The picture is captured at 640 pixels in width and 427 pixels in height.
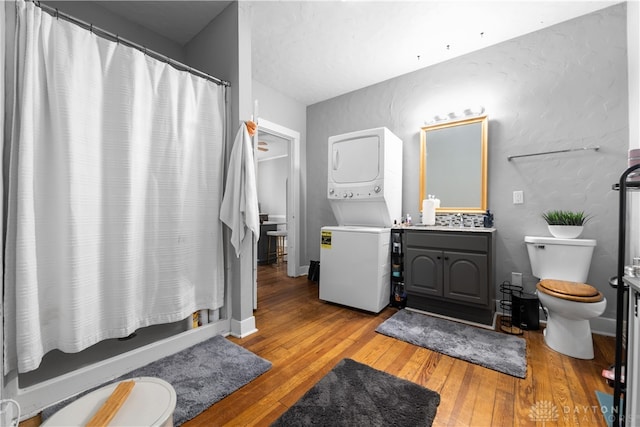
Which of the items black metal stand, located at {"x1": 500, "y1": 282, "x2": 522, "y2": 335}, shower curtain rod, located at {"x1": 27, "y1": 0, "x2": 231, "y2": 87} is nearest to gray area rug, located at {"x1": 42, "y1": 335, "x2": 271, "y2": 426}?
shower curtain rod, located at {"x1": 27, "y1": 0, "x2": 231, "y2": 87}

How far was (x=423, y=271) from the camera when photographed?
7.85 ft

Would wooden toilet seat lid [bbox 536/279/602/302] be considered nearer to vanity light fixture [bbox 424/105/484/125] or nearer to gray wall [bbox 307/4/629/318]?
gray wall [bbox 307/4/629/318]

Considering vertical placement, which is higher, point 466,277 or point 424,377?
point 466,277

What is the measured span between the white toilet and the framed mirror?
633 mm

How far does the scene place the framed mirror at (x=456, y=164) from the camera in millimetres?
2516

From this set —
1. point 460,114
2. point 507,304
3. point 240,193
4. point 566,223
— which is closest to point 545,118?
point 460,114

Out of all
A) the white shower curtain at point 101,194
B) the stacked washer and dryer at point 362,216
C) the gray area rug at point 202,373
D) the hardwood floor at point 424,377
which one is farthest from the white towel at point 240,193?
the stacked washer and dryer at point 362,216

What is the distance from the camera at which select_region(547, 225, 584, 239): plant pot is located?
6.48ft

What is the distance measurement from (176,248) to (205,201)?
37 cm

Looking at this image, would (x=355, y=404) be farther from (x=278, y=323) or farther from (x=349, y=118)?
(x=349, y=118)

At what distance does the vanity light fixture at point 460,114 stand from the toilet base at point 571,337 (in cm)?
182

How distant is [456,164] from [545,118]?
757 mm

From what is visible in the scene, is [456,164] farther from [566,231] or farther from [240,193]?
[240,193]

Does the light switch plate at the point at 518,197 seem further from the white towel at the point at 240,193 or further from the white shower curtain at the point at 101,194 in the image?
the white shower curtain at the point at 101,194
